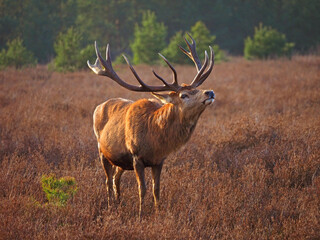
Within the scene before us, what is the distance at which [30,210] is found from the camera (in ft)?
13.2

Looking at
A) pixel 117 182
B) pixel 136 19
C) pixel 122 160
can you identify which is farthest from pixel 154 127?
pixel 136 19

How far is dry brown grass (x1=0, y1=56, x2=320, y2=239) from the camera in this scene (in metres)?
3.79

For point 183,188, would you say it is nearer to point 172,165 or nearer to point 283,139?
point 172,165

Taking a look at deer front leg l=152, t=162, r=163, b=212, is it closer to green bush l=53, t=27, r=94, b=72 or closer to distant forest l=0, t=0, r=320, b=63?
green bush l=53, t=27, r=94, b=72

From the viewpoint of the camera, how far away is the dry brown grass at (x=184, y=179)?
3.79m

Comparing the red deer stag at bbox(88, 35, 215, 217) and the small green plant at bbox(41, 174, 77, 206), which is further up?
the red deer stag at bbox(88, 35, 215, 217)

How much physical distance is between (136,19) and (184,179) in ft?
117

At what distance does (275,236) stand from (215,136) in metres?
3.27

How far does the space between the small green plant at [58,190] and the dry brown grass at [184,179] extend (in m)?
0.11

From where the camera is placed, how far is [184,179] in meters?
5.22

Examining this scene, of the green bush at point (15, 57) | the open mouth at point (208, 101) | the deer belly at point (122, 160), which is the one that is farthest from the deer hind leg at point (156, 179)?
the green bush at point (15, 57)

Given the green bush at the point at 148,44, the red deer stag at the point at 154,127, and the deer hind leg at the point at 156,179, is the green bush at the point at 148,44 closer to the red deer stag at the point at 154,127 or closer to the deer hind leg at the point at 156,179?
the red deer stag at the point at 154,127

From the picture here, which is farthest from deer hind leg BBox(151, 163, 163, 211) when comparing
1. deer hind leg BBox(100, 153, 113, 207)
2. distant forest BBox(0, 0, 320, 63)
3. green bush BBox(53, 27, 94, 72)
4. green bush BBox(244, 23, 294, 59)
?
distant forest BBox(0, 0, 320, 63)

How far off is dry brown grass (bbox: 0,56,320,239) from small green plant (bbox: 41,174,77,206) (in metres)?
0.11
